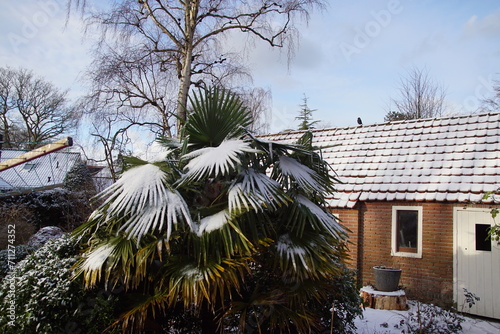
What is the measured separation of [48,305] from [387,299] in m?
6.65

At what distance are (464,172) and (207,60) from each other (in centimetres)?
921

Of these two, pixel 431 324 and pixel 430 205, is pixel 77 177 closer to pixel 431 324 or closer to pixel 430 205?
pixel 430 205

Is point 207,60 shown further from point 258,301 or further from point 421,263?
point 258,301

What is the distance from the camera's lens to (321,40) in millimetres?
8938

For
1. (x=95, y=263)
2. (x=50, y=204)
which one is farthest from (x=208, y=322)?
(x=50, y=204)

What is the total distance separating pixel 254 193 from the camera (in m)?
3.73

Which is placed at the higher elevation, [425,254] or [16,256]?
[425,254]

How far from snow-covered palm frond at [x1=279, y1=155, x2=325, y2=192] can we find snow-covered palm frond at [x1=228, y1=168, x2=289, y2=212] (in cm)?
22

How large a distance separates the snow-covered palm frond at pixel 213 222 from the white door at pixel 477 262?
272 inches

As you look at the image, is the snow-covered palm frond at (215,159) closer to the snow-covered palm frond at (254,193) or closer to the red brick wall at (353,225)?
the snow-covered palm frond at (254,193)

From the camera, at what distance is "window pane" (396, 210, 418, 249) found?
9375 mm

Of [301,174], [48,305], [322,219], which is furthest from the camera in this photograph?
[301,174]

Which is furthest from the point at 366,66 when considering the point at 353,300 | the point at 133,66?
the point at 133,66

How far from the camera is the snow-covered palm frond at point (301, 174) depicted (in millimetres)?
4162
